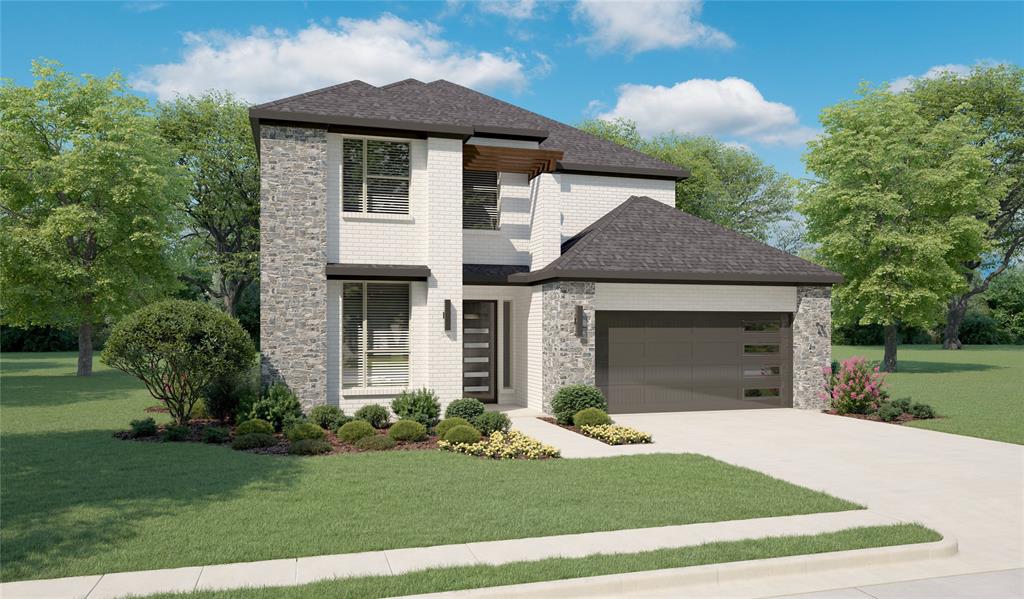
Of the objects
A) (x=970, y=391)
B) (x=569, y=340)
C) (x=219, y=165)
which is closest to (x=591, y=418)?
(x=569, y=340)

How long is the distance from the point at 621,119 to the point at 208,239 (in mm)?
28990

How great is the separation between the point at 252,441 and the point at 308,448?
51.5 inches

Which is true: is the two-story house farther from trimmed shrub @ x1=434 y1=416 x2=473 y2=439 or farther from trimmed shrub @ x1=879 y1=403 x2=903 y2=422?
trimmed shrub @ x1=434 y1=416 x2=473 y2=439

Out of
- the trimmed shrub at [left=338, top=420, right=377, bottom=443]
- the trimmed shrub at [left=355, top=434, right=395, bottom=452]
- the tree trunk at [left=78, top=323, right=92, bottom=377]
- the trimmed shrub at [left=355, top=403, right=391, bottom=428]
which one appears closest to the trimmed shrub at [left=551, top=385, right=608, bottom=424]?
the trimmed shrub at [left=355, top=403, right=391, bottom=428]

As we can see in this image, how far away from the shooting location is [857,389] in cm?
1731

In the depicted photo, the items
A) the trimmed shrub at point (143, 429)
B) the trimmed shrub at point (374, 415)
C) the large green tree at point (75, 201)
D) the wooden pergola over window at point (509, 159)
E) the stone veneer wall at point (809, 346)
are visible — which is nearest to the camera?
the trimmed shrub at point (143, 429)

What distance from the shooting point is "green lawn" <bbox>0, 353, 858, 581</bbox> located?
22.3 ft

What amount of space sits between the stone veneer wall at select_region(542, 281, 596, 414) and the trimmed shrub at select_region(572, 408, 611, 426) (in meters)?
1.88

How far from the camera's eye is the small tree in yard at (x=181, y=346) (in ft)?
44.0

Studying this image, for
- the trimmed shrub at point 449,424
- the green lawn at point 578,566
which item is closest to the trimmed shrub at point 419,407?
the trimmed shrub at point 449,424

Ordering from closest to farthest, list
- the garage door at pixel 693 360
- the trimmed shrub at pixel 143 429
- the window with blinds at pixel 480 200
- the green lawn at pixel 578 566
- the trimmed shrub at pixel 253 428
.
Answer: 1. the green lawn at pixel 578 566
2. the trimmed shrub at pixel 253 428
3. the trimmed shrub at pixel 143 429
4. the garage door at pixel 693 360
5. the window with blinds at pixel 480 200

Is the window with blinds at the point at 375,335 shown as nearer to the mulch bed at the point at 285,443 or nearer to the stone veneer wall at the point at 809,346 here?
the mulch bed at the point at 285,443

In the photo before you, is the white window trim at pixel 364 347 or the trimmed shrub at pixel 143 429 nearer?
the trimmed shrub at pixel 143 429

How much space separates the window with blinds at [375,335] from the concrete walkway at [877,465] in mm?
3390
